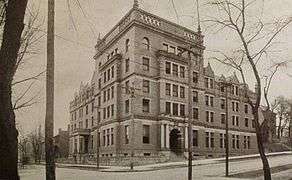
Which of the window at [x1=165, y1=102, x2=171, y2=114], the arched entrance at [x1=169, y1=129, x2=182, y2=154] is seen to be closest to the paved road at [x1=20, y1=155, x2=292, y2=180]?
the window at [x1=165, y1=102, x2=171, y2=114]

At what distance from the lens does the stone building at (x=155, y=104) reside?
15.4 m

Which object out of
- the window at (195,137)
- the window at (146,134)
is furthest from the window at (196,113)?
the window at (146,134)

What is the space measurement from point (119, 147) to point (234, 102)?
9.33 meters

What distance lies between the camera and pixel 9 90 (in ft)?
16.1

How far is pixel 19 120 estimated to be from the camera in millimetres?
9094

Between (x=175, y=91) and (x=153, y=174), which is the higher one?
(x=175, y=91)

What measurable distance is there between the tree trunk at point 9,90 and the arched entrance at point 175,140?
24.3 meters

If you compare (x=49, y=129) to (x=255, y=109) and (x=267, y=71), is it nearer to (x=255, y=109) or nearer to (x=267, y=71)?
(x=255, y=109)

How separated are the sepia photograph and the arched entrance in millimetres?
100

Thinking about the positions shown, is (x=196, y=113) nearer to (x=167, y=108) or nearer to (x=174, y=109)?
(x=174, y=109)

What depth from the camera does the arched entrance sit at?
29.0 meters

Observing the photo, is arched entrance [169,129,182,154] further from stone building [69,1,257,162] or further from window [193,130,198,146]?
window [193,130,198,146]

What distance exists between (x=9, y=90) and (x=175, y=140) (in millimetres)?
25187

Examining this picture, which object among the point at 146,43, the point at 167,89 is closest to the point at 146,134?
the point at 167,89
